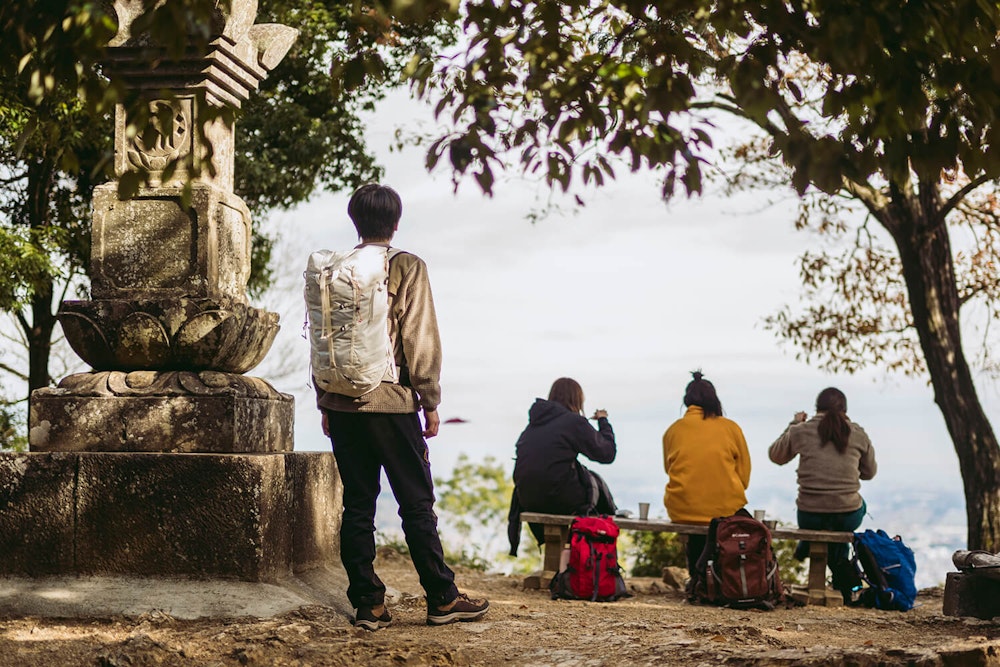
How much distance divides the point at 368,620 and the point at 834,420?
462 centimetres

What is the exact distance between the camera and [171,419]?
573 cm

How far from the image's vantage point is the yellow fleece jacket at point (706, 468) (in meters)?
8.09

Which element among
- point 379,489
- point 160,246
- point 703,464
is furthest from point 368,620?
point 703,464

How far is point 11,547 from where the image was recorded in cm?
560

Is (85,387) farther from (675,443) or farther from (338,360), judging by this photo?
(675,443)

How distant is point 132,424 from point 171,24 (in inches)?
128

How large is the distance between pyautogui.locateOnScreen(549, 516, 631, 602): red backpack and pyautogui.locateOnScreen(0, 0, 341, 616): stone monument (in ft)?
6.18

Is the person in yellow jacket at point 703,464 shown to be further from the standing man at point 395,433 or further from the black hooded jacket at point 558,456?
the standing man at point 395,433

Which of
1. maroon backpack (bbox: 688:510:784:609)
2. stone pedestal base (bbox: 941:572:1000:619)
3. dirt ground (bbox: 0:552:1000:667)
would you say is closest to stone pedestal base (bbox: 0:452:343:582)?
dirt ground (bbox: 0:552:1000:667)

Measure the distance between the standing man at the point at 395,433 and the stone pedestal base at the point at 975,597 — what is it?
10.5 ft

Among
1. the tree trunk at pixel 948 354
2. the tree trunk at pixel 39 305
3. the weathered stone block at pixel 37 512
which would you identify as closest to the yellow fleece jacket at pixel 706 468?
the tree trunk at pixel 948 354

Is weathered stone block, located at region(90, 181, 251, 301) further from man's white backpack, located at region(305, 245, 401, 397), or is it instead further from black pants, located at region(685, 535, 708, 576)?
black pants, located at region(685, 535, 708, 576)

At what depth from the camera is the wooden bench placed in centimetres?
812

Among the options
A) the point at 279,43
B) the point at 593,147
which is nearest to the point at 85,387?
the point at 279,43
